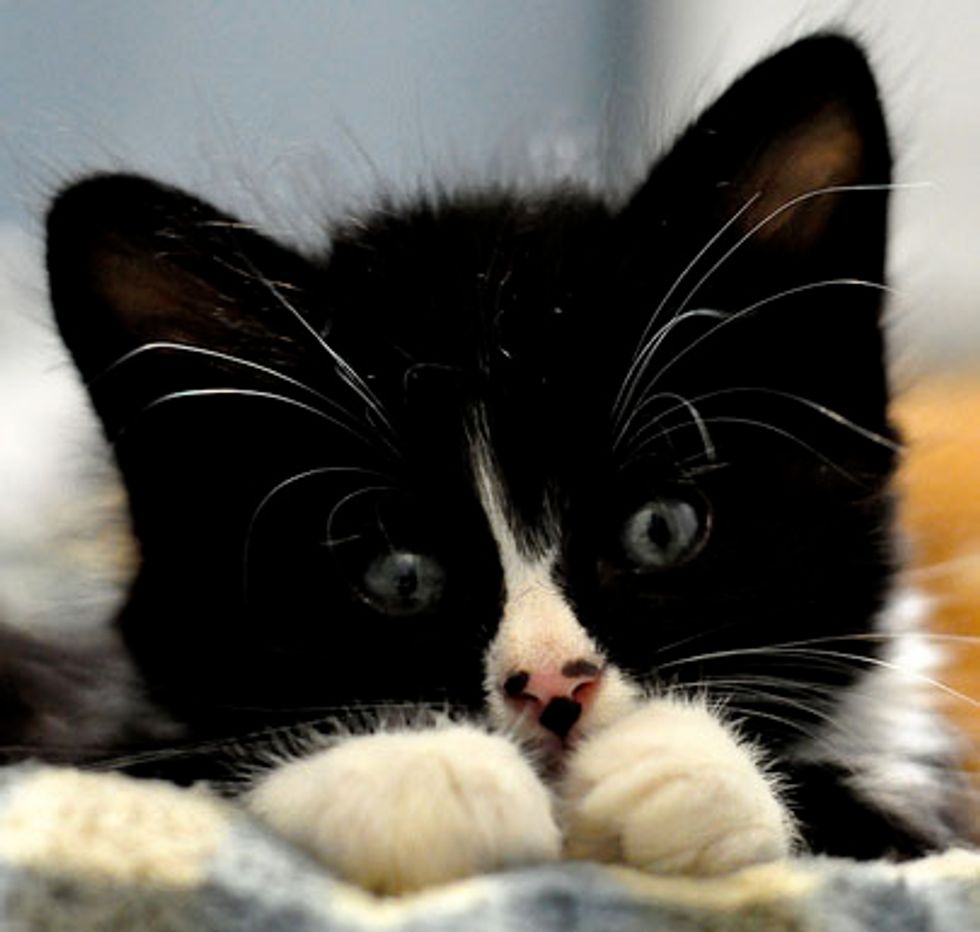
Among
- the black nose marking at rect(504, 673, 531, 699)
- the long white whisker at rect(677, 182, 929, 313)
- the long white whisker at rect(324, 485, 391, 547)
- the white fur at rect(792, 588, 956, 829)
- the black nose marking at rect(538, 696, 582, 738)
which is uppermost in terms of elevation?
the long white whisker at rect(677, 182, 929, 313)

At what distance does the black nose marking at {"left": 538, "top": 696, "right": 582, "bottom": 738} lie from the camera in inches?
44.1

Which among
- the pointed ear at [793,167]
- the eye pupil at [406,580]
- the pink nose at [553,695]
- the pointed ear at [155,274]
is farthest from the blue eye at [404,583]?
the pointed ear at [793,167]

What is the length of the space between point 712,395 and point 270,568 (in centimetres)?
36

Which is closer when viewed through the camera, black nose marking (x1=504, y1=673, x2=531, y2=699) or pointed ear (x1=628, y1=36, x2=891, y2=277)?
black nose marking (x1=504, y1=673, x2=531, y2=699)

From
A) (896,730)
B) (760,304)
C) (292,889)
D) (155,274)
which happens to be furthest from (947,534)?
(292,889)

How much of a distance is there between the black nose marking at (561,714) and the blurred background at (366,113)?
0.49 meters

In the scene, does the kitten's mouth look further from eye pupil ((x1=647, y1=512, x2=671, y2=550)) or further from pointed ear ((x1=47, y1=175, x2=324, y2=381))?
pointed ear ((x1=47, y1=175, x2=324, y2=381))

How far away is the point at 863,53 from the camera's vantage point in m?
1.33

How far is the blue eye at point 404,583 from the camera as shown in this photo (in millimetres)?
1199

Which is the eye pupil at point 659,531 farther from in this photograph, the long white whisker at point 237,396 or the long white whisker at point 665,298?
the long white whisker at point 237,396

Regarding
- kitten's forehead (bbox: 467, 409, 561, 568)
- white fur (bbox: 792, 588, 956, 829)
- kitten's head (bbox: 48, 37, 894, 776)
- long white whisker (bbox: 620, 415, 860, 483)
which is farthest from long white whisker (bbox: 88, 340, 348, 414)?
white fur (bbox: 792, 588, 956, 829)

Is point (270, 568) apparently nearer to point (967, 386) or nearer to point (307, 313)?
point (307, 313)

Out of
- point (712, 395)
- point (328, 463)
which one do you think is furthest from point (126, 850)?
point (712, 395)

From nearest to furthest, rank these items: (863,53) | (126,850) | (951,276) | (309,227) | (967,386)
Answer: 1. (126,850)
2. (863,53)
3. (309,227)
4. (967,386)
5. (951,276)
